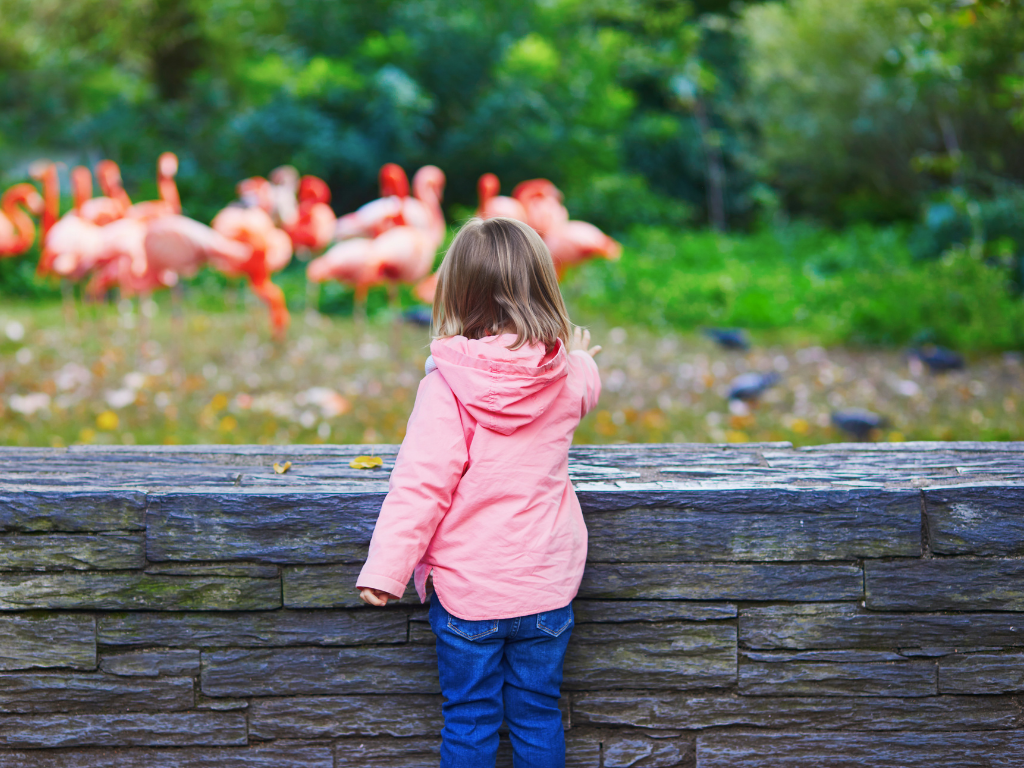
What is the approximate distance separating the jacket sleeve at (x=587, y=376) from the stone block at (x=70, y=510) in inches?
37.0

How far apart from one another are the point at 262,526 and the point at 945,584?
1439 mm

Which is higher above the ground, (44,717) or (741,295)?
(44,717)

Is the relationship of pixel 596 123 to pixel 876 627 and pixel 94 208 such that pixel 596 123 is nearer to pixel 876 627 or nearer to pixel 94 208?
pixel 94 208

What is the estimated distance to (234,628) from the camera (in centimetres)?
188

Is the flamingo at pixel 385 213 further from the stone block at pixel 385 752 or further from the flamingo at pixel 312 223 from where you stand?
the stone block at pixel 385 752

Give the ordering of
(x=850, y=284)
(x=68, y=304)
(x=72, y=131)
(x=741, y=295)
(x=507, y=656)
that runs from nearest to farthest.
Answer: (x=507, y=656), (x=68, y=304), (x=850, y=284), (x=741, y=295), (x=72, y=131)

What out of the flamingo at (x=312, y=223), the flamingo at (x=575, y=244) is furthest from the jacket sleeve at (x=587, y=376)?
the flamingo at (x=312, y=223)

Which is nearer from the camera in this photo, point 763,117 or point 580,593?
point 580,593

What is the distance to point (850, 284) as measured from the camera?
8445 millimetres

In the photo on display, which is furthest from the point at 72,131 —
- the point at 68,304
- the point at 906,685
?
the point at 906,685

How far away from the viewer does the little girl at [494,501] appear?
67.6 inches

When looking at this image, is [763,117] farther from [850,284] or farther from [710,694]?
[710,694]

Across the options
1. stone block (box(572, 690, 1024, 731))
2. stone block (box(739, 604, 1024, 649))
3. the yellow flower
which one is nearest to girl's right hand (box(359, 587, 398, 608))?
stone block (box(572, 690, 1024, 731))

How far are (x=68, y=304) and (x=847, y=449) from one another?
282 inches
